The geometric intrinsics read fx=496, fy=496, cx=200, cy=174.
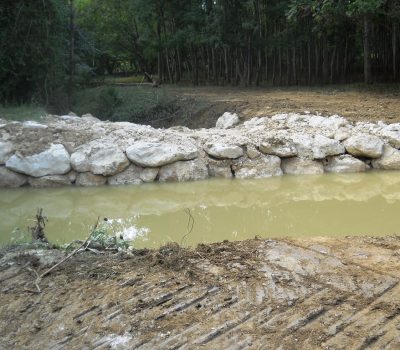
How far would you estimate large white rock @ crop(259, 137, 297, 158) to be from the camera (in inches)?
424

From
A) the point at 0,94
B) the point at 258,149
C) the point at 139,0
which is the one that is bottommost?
the point at 258,149

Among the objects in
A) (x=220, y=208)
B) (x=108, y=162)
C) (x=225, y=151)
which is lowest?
(x=220, y=208)

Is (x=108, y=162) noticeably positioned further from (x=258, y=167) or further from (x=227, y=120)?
(x=227, y=120)

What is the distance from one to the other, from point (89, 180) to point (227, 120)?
5145 mm

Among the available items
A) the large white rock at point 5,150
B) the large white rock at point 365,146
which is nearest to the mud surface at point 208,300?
the large white rock at point 365,146

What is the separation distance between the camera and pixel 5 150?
10602 mm

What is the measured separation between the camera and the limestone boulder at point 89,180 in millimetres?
10516

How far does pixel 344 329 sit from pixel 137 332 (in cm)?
152

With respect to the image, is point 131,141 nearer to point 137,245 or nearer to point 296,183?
point 296,183

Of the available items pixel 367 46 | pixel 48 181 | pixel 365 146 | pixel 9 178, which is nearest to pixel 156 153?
pixel 48 181

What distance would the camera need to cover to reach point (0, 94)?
16.0 m

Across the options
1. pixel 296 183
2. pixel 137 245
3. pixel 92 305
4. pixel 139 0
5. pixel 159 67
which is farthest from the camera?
pixel 159 67

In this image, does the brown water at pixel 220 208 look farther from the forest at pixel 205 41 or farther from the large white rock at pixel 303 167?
the forest at pixel 205 41

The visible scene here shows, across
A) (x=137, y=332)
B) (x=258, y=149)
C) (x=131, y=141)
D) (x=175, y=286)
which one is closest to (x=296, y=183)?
(x=258, y=149)
